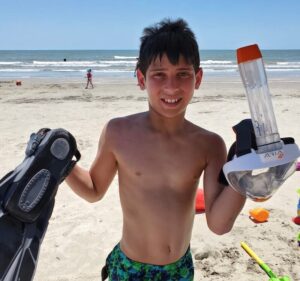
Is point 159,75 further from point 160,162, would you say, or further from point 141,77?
point 160,162

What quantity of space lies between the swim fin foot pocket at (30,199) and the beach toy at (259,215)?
7.82 ft

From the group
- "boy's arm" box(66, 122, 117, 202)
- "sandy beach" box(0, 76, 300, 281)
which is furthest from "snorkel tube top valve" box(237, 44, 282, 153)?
"sandy beach" box(0, 76, 300, 281)

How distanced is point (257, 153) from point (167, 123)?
675 millimetres

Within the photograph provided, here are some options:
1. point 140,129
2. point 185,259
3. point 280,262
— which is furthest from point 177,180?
point 280,262

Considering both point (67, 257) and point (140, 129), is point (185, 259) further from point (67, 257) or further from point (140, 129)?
point (67, 257)

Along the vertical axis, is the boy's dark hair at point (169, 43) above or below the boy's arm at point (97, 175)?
above

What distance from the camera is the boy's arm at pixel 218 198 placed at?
1416 mm

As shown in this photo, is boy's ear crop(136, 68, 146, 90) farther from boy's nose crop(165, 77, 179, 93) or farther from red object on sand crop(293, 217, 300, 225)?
red object on sand crop(293, 217, 300, 225)

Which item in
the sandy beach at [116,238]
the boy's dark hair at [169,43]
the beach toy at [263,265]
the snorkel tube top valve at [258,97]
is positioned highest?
the boy's dark hair at [169,43]

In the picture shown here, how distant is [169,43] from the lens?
5.60 feet

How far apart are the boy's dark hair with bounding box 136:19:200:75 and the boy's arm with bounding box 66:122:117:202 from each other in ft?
1.50

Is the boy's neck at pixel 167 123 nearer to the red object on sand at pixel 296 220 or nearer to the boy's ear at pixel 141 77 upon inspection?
the boy's ear at pixel 141 77

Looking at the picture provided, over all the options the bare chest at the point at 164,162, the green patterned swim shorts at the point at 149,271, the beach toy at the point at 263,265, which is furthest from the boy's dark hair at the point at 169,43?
the beach toy at the point at 263,265

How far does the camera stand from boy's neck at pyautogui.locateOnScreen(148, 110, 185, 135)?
→ 183 cm
